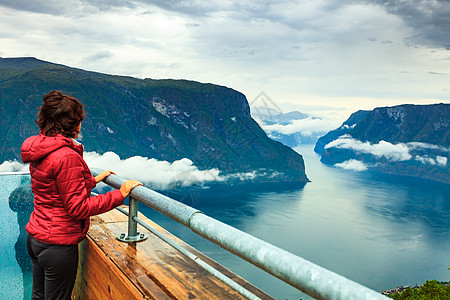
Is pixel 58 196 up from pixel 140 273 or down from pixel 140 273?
up

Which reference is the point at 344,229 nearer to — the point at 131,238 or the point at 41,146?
the point at 131,238

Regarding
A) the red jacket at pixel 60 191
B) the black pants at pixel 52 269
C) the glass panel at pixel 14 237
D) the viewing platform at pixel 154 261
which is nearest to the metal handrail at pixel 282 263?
the viewing platform at pixel 154 261

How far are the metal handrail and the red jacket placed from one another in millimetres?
685

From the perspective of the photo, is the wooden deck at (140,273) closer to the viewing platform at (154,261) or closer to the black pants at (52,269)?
the viewing platform at (154,261)

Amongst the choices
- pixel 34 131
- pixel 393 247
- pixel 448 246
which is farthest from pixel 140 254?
pixel 34 131

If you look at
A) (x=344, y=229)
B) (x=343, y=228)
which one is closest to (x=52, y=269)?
(x=344, y=229)

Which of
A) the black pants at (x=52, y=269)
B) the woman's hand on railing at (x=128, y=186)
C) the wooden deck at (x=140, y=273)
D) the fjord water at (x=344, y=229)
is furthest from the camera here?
the fjord water at (x=344, y=229)

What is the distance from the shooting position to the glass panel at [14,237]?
325cm

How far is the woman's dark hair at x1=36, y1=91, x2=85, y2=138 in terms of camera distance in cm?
204

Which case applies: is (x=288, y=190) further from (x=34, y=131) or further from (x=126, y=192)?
(x=126, y=192)

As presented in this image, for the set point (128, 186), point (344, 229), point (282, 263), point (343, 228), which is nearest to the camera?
point (282, 263)

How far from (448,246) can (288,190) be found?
8129 centimetres

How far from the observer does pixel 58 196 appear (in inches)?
81.4

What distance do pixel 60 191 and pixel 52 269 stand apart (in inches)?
22.1
